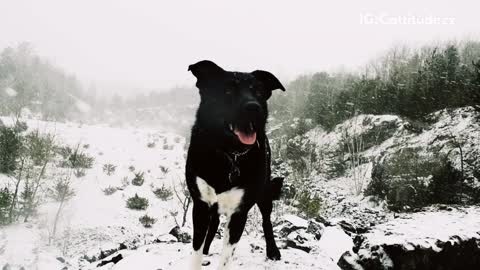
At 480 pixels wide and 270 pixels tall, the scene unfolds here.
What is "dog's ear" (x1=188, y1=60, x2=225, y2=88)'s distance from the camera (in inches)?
101

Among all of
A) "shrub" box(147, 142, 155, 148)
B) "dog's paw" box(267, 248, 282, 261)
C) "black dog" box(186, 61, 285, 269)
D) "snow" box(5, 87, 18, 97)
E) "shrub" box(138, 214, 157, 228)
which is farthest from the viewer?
"snow" box(5, 87, 18, 97)

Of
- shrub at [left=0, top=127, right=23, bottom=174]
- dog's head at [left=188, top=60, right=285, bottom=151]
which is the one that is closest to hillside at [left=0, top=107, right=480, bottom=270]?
shrub at [left=0, top=127, right=23, bottom=174]

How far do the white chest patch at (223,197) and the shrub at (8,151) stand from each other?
12375 mm

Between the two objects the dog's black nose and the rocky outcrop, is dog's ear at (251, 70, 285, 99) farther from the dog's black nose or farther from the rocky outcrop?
the rocky outcrop

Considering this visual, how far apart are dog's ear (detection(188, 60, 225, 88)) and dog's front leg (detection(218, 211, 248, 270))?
3.50ft

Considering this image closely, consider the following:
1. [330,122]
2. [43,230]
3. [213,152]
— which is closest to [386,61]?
[330,122]

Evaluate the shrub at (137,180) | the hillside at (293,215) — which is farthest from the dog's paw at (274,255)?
the shrub at (137,180)

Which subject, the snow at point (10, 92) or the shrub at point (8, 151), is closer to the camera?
the shrub at point (8, 151)

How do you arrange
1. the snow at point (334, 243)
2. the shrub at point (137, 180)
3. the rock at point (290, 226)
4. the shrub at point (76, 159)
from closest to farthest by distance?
the snow at point (334, 243) → the rock at point (290, 226) → the shrub at point (76, 159) → the shrub at point (137, 180)

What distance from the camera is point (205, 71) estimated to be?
2586mm

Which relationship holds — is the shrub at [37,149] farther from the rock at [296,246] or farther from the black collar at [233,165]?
the black collar at [233,165]

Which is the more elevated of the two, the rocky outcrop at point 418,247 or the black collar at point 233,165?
A: the black collar at point 233,165

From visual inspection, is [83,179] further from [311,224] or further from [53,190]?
[311,224]

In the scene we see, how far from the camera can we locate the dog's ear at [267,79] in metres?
2.81
